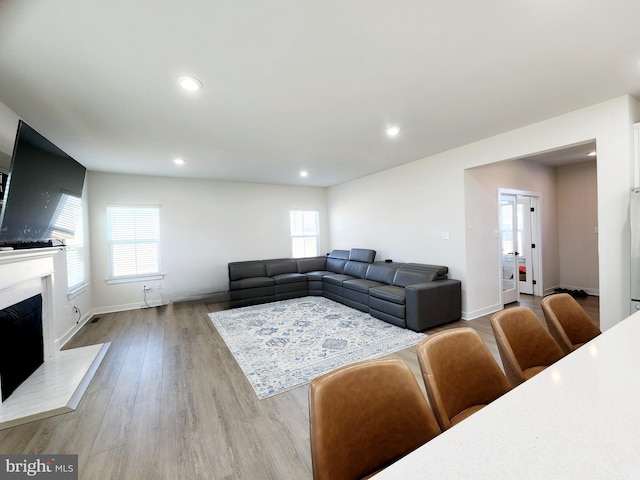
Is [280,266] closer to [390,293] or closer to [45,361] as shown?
[390,293]

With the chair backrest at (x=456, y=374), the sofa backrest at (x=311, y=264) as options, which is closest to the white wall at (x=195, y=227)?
the sofa backrest at (x=311, y=264)

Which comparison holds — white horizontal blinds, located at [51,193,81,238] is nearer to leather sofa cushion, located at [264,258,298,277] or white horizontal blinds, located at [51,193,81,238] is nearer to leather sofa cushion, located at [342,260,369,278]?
leather sofa cushion, located at [264,258,298,277]

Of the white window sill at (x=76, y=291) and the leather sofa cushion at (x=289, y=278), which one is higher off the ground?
the white window sill at (x=76, y=291)

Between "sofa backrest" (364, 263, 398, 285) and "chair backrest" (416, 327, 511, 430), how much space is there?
3.39 meters

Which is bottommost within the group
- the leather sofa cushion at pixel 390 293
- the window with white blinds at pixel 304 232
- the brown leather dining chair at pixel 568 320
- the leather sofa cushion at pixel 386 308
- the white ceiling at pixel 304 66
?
the leather sofa cushion at pixel 386 308

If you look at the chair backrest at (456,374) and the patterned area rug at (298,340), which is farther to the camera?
the patterned area rug at (298,340)

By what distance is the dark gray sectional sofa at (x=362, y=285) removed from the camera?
3799 millimetres

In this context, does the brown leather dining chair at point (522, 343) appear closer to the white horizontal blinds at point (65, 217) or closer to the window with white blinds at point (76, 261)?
the white horizontal blinds at point (65, 217)

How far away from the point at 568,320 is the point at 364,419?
66.3 inches

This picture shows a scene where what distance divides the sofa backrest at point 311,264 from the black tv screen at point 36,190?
4.15 m

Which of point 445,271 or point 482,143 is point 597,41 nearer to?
point 482,143

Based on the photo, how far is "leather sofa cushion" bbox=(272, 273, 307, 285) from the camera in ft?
18.4

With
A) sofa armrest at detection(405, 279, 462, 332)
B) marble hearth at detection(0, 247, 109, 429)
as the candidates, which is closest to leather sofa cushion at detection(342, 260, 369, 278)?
sofa armrest at detection(405, 279, 462, 332)

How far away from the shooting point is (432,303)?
12.4ft
